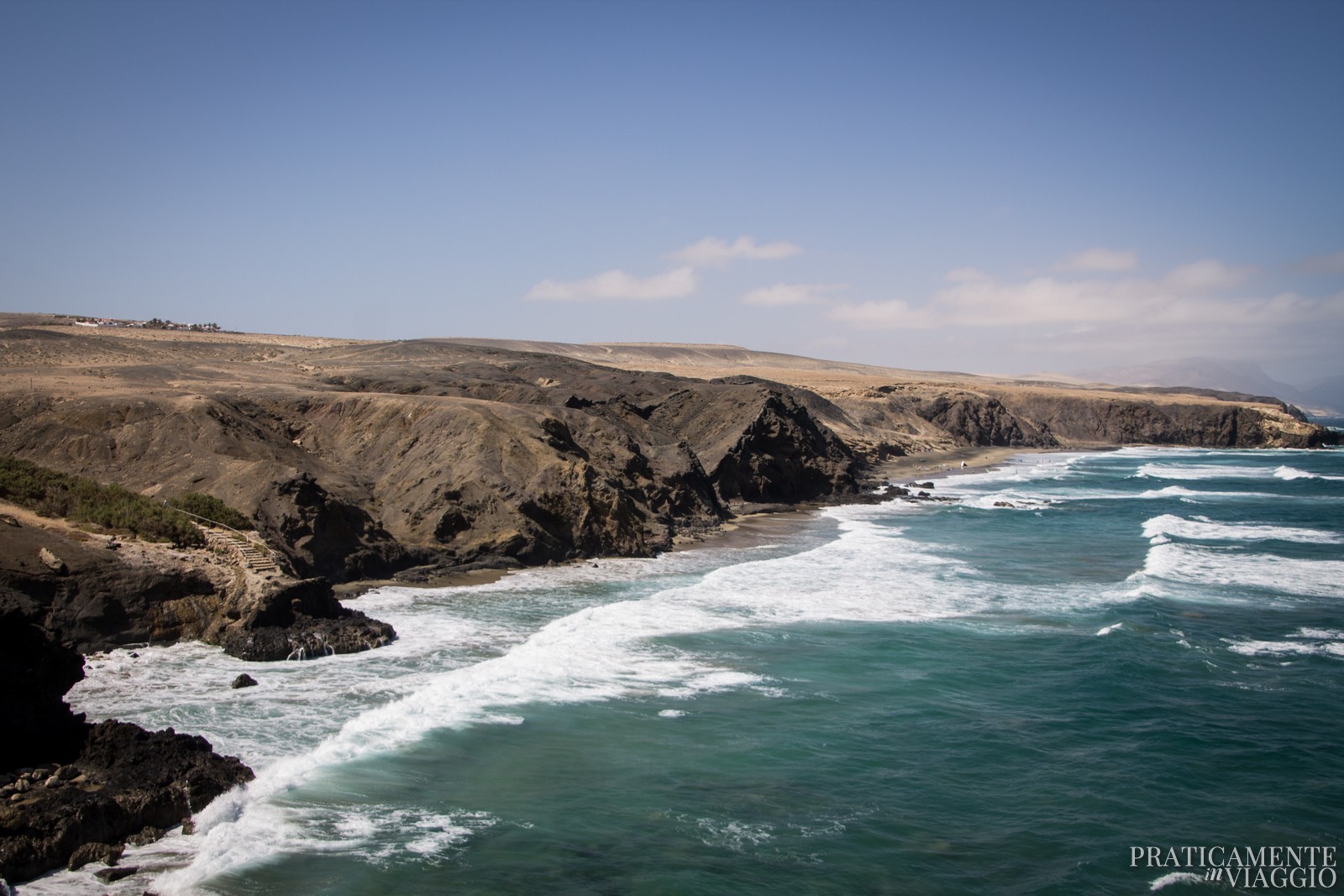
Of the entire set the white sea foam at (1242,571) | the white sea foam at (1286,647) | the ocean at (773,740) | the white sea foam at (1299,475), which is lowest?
the ocean at (773,740)

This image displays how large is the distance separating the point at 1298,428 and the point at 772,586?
10495cm

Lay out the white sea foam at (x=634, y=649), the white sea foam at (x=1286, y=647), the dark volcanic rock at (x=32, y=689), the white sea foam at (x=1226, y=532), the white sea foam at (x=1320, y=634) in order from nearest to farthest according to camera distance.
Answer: the dark volcanic rock at (x=32, y=689)
the white sea foam at (x=634, y=649)
the white sea foam at (x=1286, y=647)
the white sea foam at (x=1320, y=634)
the white sea foam at (x=1226, y=532)

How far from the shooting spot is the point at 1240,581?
101 feet

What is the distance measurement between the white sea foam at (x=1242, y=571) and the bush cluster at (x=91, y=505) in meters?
29.0

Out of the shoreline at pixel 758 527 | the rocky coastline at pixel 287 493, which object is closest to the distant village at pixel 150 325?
the rocky coastline at pixel 287 493

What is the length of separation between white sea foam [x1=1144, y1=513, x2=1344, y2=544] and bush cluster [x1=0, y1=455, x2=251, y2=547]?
35.8 meters

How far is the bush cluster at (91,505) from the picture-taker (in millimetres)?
21625

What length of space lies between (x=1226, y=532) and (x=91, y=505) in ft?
142

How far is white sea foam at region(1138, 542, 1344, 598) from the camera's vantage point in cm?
3002

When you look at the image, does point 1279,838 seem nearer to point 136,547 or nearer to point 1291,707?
point 1291,707

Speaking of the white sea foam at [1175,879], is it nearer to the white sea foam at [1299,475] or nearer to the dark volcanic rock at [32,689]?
the dark volcanic rock at [32,689]

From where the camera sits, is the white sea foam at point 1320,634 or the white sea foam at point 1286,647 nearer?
the white sea foam at point 1286,647

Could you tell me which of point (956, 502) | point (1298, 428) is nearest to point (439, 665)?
point (956, 502)

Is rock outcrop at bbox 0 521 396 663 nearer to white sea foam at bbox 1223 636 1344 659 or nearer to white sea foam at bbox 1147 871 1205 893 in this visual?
white sea foam at bbox 1147 871 1205 893
